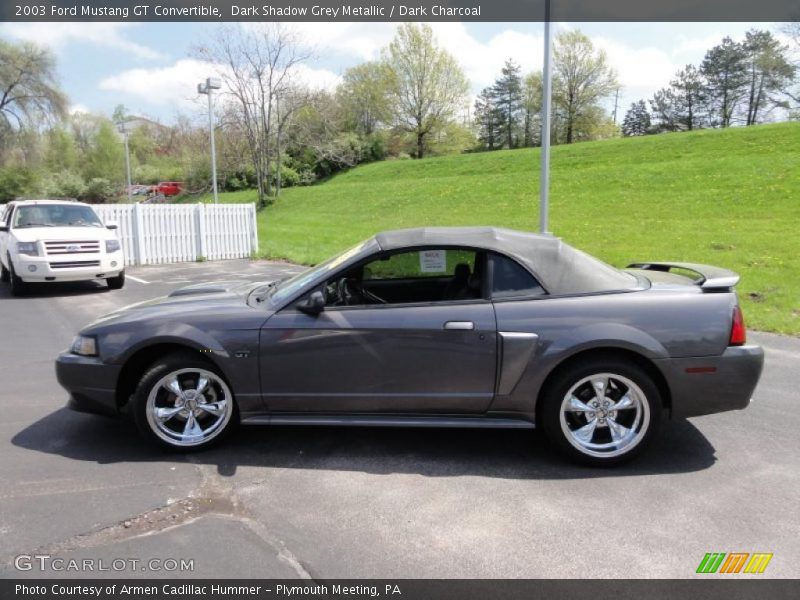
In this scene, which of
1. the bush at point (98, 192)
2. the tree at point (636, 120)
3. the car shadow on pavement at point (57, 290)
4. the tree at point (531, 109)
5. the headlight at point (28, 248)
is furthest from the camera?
the tree at point (636, 120)

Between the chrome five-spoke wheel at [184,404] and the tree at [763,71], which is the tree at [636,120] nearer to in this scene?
the tree at [763,71]

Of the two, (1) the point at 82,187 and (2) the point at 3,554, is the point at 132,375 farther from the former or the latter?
(1) the point at 82,187

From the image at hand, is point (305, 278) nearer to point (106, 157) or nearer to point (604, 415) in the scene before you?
point (604, 415)

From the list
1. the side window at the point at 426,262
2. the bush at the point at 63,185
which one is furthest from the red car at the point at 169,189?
the side window at the point at 426,262

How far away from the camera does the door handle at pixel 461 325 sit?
353cm

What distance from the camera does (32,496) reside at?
3227 mm

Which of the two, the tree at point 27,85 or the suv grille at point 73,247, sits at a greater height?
the tree at point 27,85

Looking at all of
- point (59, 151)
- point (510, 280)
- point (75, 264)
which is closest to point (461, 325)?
point (510, 280)

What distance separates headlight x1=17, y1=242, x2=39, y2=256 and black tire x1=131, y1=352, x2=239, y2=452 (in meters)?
7.64

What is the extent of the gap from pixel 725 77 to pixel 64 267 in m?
66.8

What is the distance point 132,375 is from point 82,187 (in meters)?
52.2

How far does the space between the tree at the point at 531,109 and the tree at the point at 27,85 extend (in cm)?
4429

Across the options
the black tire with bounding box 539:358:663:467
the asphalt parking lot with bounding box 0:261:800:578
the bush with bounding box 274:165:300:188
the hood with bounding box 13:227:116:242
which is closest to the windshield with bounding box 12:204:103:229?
the hood with bounding box 13:227:116:242

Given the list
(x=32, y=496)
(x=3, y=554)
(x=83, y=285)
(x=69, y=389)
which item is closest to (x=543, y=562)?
(x=3, y=554)
